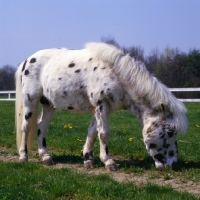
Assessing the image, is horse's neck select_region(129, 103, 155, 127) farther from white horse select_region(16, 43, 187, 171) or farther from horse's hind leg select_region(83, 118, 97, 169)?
horse's hind leg select_region(83, 118, 97, 169)

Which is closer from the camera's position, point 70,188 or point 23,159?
point 70,188

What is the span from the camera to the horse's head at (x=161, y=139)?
7.11 metres

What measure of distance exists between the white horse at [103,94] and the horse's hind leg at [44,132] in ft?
0.06

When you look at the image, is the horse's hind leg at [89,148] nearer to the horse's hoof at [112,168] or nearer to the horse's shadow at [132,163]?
the horse's shadow at [132,163]

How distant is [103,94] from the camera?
23.7ft

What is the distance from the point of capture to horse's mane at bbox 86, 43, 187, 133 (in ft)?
23.3

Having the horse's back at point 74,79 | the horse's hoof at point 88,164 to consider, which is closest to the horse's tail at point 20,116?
the horse's back at point 74,79

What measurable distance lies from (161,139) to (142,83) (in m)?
0.99

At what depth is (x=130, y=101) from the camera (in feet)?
24.2

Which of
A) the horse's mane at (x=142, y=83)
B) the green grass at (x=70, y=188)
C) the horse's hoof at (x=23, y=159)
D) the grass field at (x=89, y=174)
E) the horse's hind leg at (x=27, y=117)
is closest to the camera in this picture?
the green grass at (x=70, y=188)

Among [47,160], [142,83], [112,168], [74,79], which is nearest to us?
[112,168]

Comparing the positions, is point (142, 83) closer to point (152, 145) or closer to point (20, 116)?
point (152, 145)

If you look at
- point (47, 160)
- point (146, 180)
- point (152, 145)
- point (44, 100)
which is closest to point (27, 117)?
point (44, 100)

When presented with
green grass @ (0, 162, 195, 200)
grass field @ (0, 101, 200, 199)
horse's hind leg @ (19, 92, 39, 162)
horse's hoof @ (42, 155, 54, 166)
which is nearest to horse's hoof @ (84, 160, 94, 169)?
grass field @ (0, 101, 200, 199)
